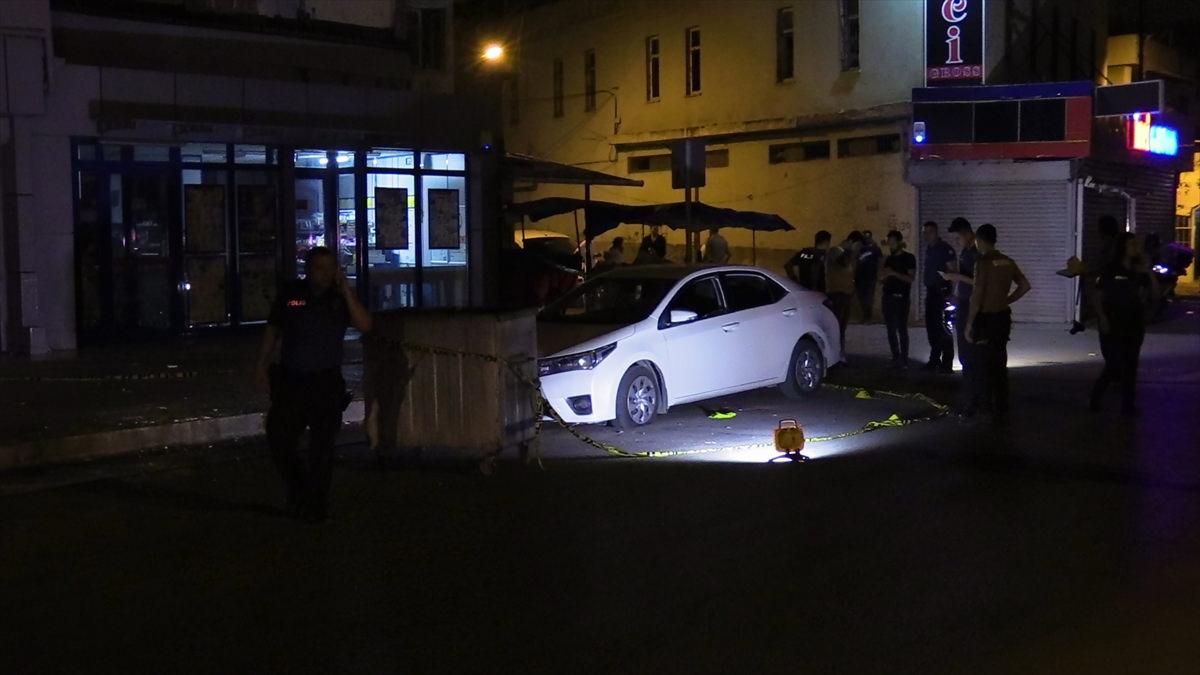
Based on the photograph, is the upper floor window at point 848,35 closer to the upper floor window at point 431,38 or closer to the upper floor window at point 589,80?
the upper floor window at point 431,38

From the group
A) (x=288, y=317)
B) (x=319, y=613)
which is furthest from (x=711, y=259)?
(x=319, y=613)

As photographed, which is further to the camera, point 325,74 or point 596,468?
point 325,74

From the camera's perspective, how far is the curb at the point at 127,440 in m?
10.8

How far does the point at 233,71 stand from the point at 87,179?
2.82m

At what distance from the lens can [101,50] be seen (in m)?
18.6

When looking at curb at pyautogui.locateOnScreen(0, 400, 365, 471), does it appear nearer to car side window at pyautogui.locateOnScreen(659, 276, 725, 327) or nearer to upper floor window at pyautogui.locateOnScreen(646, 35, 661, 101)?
car side window at pyautogui.locateOnScreen(659, 276, 725, 327)

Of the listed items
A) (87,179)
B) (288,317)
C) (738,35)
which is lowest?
(288,317)

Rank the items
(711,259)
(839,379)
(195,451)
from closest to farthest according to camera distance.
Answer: (195,451)
(839,379)
(711,259)

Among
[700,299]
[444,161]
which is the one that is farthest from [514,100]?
[700,299]

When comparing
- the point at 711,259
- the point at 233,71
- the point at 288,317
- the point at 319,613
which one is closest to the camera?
the point at 319,613

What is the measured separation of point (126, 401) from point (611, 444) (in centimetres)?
475

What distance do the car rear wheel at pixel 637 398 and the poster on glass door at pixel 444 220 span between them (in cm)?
967

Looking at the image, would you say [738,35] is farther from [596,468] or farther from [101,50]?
[596,468]

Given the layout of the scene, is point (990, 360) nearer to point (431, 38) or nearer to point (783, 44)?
point (431, 38)
